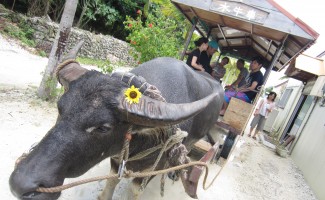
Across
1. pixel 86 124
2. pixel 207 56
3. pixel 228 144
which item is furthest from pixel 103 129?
pixel 207 56

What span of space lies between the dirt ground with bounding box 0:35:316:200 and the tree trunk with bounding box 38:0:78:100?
262 mm

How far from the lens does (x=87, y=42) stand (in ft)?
46.0

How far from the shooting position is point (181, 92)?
8.99 ft

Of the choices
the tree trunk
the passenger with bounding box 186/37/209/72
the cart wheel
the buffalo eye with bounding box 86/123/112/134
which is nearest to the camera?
the buffalo eye with bounding box 86/123/112/134

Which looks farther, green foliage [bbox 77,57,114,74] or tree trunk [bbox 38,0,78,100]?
green foliage [bbox 77,57,114,74]

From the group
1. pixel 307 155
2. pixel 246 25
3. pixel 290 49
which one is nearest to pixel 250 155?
pixel 307 155

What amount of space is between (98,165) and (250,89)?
124 inches

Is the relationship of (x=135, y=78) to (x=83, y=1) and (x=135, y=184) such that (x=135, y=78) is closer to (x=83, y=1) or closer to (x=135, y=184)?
(x=135, y=184)

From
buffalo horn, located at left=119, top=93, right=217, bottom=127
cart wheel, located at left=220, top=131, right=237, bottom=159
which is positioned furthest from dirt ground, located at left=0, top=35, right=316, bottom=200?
buffalo horn, located at left=119, top=93, right=217, bottom=127

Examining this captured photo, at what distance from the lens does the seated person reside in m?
5.29

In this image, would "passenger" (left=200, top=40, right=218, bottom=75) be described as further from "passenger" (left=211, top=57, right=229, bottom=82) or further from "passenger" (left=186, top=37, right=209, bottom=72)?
"passenger" (left=211, top=57, right=229, bottom=82)

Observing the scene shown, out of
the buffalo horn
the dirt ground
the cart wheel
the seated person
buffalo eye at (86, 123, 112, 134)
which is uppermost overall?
the seated person

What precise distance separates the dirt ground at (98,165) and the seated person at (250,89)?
140cm

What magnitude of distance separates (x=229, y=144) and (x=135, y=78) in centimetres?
331
